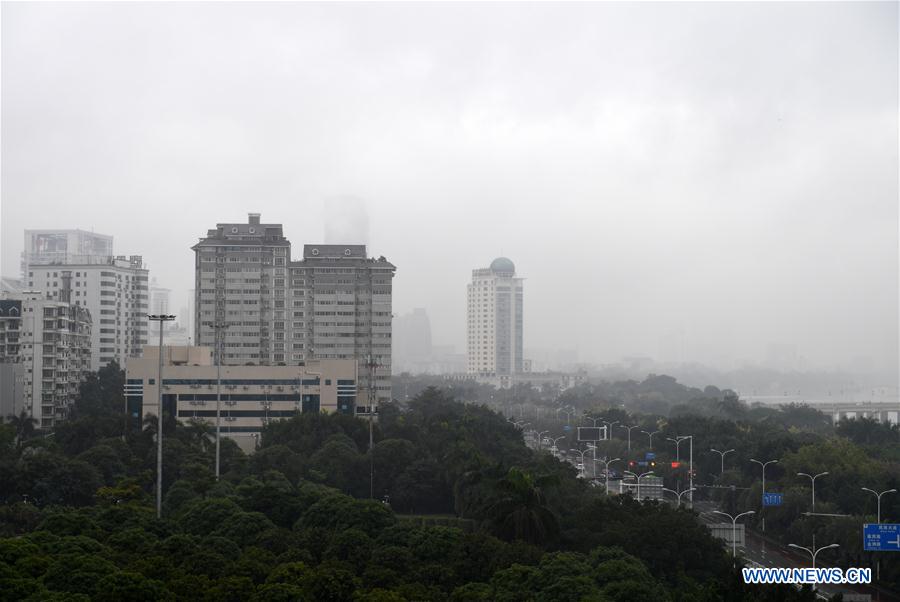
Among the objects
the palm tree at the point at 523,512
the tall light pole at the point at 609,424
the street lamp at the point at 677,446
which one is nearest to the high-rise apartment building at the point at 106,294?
the tall light pole at the point at 609,424

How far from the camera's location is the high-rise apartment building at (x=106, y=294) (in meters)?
105

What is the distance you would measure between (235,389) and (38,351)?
1981 centimetres

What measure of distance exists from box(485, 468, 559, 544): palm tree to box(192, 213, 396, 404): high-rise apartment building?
5857cm

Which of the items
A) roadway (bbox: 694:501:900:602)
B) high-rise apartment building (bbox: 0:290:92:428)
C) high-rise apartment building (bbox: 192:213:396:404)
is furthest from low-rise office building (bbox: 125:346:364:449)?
roadway (bbox: 694:501:900:602)

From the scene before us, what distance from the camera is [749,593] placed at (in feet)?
78.7

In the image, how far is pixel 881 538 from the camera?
29.9 m

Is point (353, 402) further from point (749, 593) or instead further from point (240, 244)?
point (749, 593)

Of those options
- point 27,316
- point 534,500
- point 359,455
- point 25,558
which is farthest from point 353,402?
point 25,558

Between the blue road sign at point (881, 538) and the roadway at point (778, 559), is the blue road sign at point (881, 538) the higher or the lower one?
the higher one

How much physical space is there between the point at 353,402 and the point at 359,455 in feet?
67.3

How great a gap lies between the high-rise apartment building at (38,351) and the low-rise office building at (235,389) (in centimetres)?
1349

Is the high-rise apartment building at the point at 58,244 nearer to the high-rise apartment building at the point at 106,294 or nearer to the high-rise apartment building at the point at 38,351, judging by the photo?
the high-rise apartment building at the point at 106,294

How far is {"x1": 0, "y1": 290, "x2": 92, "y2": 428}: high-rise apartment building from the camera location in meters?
80.5

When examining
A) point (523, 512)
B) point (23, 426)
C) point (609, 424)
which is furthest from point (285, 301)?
point (523, 512)
